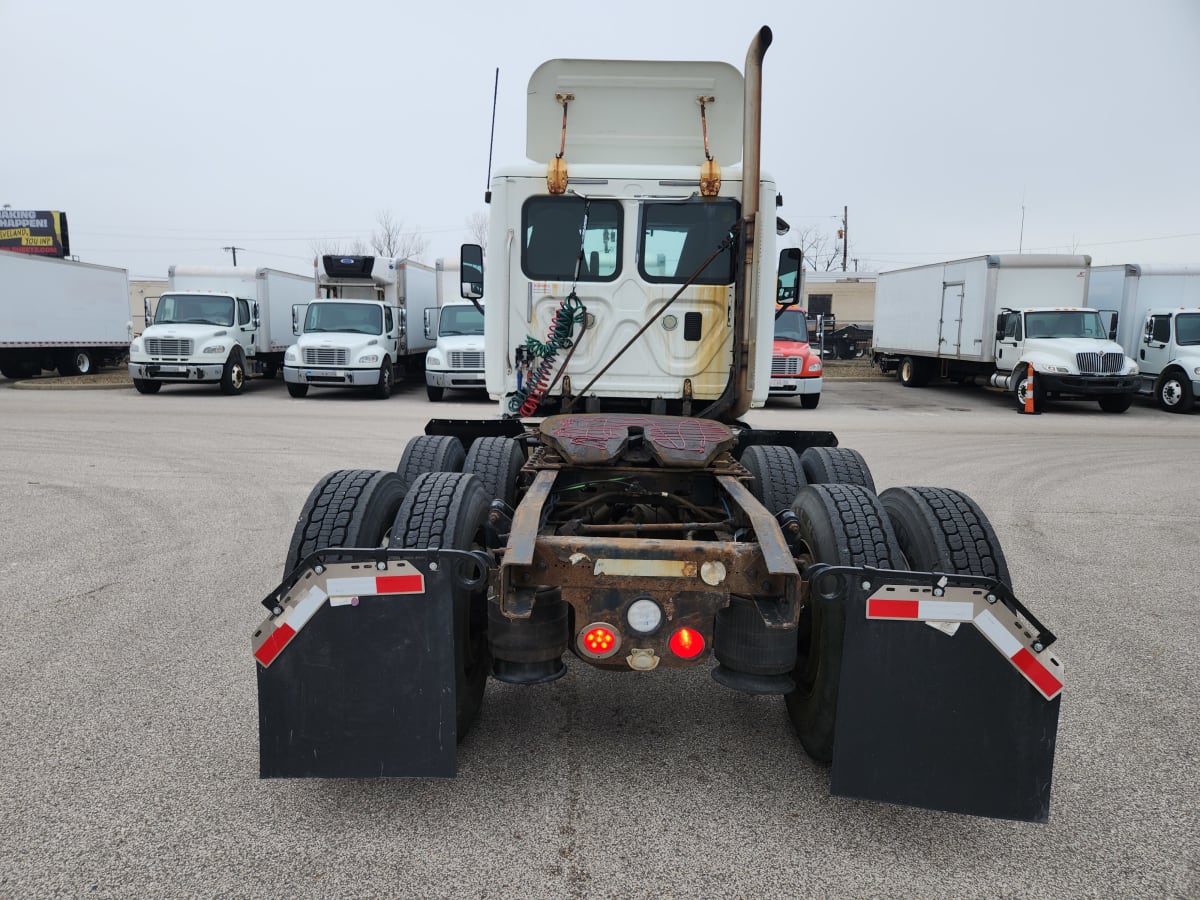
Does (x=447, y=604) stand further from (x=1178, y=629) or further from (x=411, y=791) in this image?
(x=1178, y=629)

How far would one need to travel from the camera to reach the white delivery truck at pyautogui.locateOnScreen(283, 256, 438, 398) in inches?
695

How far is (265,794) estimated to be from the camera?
2.92m

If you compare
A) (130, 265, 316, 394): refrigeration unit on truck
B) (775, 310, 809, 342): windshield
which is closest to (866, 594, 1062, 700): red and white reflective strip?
(775, 310, 809, 342): windshield

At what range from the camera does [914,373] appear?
918 inches

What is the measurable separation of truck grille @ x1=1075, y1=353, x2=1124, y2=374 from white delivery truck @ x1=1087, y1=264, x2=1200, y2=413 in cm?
185

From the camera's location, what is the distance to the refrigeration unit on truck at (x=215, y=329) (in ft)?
58.6

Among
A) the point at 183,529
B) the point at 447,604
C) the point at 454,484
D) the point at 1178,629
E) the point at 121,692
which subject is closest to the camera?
the point at 447,604

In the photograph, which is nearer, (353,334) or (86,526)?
(86,526)

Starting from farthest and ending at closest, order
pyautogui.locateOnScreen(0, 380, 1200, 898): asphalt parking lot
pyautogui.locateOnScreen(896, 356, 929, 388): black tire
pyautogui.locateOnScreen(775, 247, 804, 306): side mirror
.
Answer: pyautogui.locateOnScreen(896, 356, 929, 388): black tire < pyautogui.locateOnScreen(775, 247, 804, 306): side mirror < pyautogui.locateOnScreen(0, 380, 1200, 898): asphalt parking lot

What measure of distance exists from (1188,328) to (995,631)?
19043mm

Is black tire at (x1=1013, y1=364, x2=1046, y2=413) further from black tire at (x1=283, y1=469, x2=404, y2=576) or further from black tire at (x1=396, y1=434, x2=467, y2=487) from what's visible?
black tire at (x1=283, y1=469, x2=404, y2=576)

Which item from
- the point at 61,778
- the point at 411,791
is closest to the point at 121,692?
the point at 61,778

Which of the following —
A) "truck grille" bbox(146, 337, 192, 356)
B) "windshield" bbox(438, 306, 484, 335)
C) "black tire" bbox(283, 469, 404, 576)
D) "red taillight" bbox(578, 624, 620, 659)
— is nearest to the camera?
"red taillight" bbox(578, 624, 620, 659)

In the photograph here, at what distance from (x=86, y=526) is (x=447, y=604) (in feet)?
17.6
